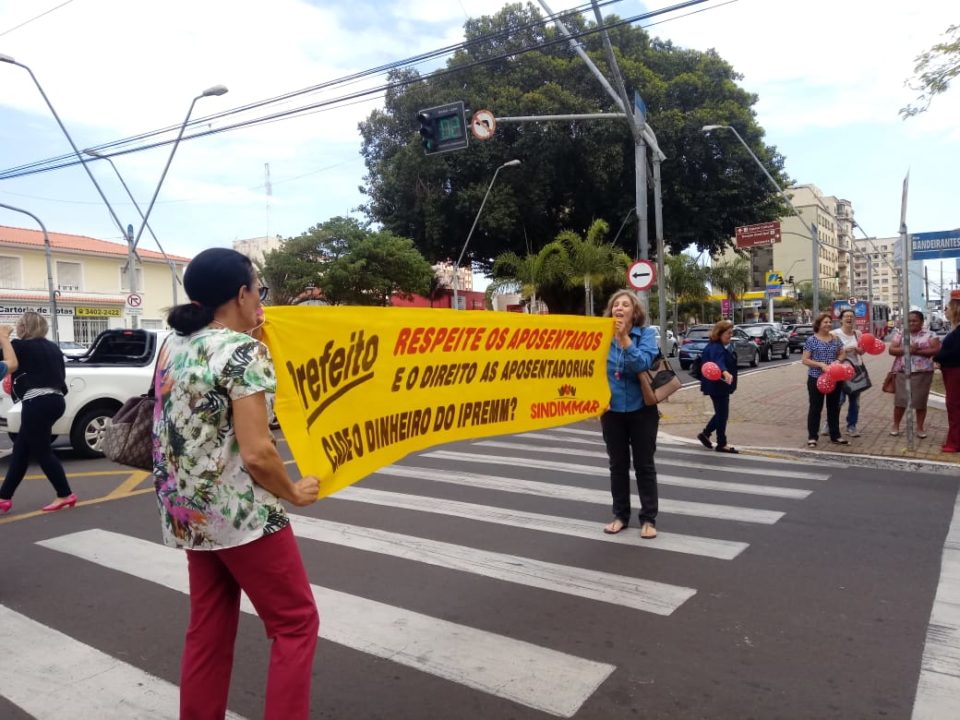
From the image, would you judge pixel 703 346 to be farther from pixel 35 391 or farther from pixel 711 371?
pixel 35 391

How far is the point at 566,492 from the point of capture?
23.7 feet

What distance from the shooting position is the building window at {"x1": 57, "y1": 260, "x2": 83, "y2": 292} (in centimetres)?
4150

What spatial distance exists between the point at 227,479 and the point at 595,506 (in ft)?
15.4

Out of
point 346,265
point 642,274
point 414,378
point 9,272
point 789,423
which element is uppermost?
point 9,272

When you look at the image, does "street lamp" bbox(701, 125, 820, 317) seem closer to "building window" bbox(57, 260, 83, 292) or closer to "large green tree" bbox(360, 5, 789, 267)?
"large green tree" bbox(360, 5, 789, 267)

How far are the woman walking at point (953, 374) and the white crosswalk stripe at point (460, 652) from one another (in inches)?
301

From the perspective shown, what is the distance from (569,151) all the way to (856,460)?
87.0 ft

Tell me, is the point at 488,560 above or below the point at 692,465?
above

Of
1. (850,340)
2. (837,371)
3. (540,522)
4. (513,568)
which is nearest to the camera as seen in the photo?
(513,568)

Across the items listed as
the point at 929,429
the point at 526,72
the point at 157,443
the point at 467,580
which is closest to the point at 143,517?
the point at 467,580

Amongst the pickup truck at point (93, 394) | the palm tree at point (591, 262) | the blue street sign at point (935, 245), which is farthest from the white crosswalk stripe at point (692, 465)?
the palm tree at point (591, 262)

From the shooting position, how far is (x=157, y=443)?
102 inches

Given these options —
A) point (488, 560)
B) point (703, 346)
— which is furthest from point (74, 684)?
point (703, 346)

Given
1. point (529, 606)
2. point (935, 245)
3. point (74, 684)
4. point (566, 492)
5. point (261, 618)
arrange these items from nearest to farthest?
1. point (261, 618)
2. point (74, 684)
3. point (529, 606)
4. point (566, 492)
5. point (935, 245)
